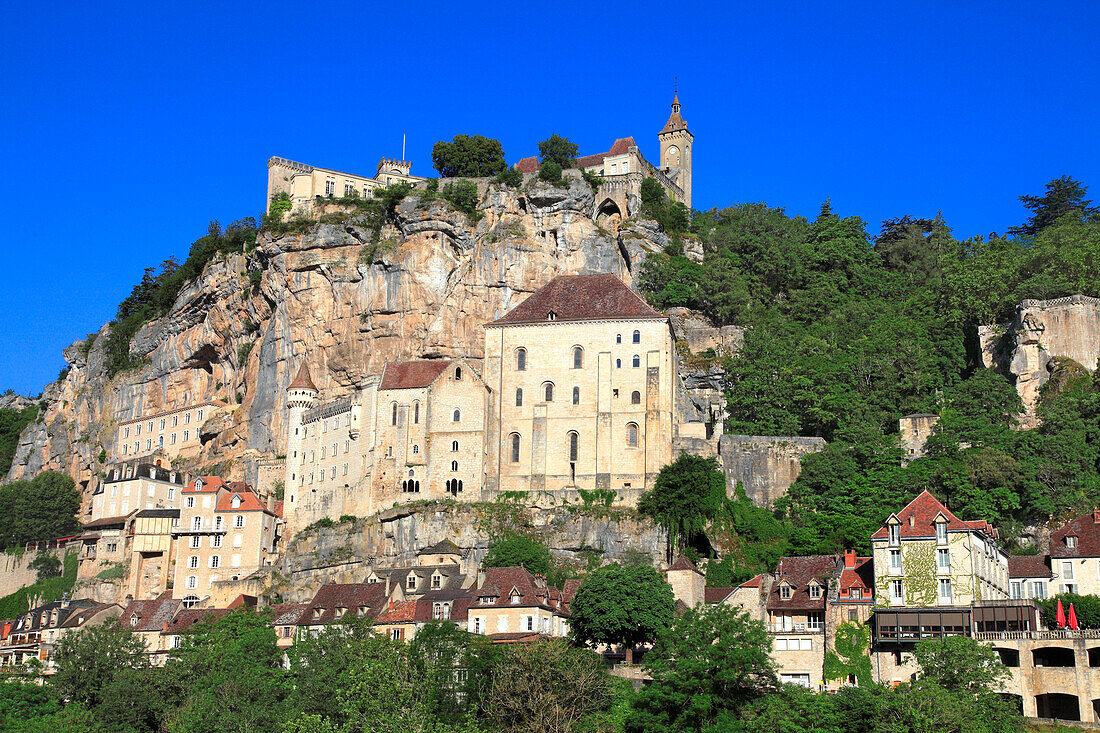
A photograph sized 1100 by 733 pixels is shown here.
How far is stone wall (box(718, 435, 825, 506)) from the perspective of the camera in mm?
72562

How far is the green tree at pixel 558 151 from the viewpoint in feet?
317

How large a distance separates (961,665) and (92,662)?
42.0 metres

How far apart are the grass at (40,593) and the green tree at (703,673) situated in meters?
52.4

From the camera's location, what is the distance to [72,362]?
372ft

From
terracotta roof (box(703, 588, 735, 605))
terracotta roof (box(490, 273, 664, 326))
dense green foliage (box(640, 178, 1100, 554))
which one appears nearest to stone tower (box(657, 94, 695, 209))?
dense green foliage (box(640, 178, 1100, 554))

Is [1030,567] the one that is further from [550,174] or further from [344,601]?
[550,174]

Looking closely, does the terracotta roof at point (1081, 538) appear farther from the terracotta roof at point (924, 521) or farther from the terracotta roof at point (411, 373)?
the terracotta roof at point (411, 373)

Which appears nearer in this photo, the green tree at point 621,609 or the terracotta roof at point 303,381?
the green tree at point 621,609

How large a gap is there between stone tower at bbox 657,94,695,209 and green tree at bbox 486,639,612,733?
66.6 m

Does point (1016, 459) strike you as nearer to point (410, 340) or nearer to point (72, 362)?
point (410, 340)

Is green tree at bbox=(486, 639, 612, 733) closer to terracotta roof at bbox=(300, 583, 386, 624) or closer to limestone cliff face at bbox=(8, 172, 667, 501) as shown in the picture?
terracotta roof at bbox=(300, 583, 386, 624)

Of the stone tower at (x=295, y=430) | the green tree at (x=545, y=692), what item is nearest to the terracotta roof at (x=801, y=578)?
the green tree at (x=545, y=692)

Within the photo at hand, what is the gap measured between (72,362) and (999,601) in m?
88.0

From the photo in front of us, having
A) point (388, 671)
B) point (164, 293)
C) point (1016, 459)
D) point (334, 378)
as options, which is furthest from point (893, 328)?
point (164, 293)
